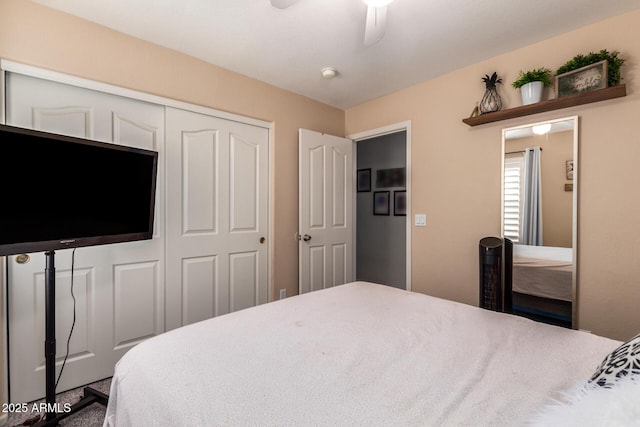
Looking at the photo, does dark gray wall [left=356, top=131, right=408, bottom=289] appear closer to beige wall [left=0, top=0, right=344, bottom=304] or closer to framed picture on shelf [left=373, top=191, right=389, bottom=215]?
framed picture on shelf [left=373, top=191, right=389, bottom=215]

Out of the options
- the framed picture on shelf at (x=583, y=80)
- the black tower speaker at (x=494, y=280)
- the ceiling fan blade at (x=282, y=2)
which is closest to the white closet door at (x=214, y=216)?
the ceiling fan blade at (x=282, y=2)

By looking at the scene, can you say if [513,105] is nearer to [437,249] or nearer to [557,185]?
[557,185]

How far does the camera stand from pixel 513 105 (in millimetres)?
2271

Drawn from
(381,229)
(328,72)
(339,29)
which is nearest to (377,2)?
(339,29)

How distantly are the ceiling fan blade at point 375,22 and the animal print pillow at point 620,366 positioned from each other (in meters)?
1.58

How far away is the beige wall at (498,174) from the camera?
1.83 meters

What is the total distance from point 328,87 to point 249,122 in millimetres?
857

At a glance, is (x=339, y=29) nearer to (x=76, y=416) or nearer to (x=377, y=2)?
(x=377, y=2)

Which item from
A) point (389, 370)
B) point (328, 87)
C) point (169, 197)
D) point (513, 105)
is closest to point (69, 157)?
point (169, 197)

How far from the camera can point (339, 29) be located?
6.45 feet

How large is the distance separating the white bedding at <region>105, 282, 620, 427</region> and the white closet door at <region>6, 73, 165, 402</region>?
Result: 3.70 feet

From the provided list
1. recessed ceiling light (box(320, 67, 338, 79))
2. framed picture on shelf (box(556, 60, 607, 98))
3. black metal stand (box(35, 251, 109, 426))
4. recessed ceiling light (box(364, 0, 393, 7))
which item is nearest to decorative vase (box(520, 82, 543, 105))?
framed picture on shelf (box(556, 60, 607, 98))

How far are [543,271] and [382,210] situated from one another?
2.28 metres

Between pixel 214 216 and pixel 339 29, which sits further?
pixel 214 216
